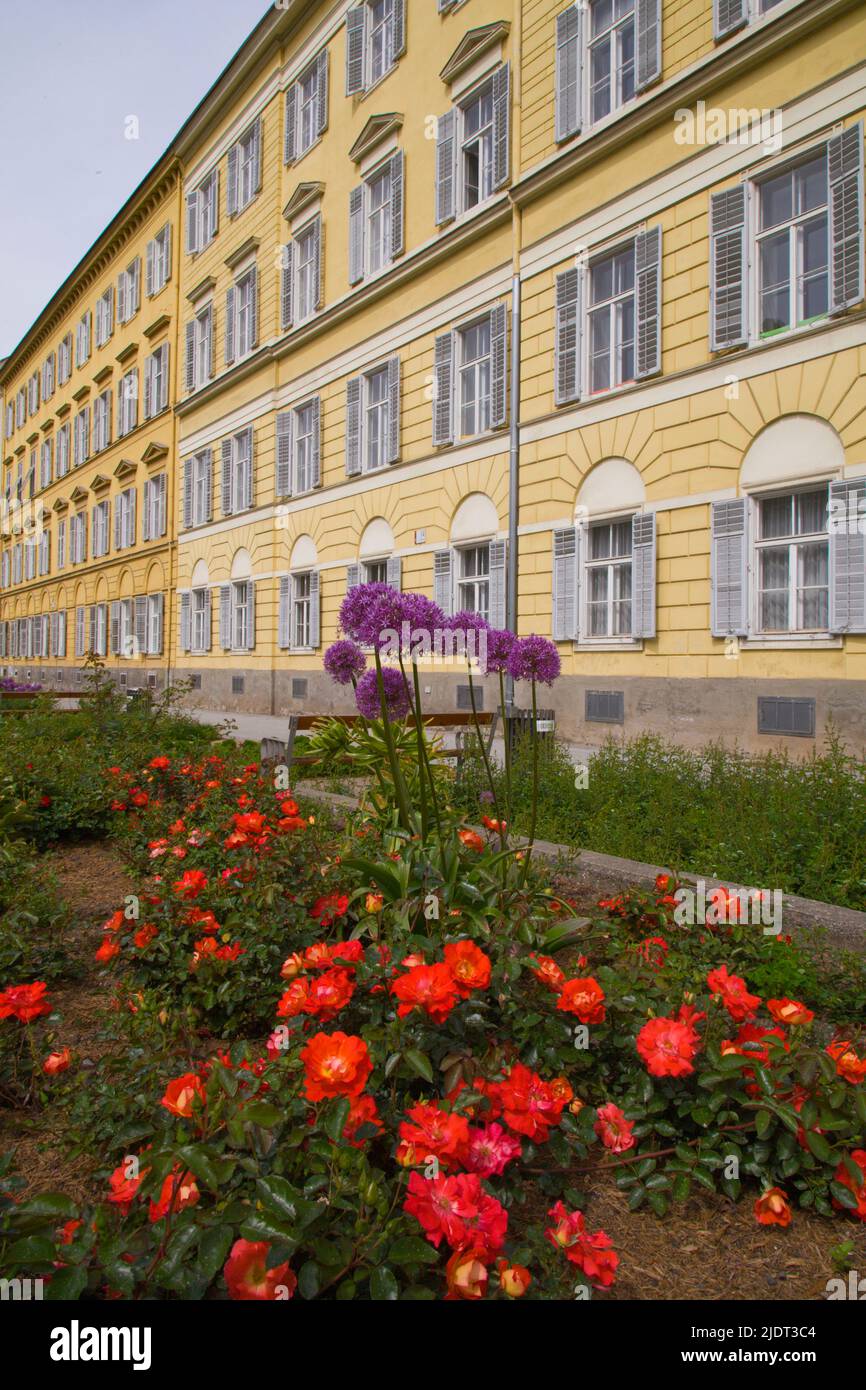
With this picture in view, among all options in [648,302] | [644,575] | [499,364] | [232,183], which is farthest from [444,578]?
[232,183]

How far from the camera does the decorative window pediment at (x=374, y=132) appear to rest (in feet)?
54.9

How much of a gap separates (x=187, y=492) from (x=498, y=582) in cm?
1528

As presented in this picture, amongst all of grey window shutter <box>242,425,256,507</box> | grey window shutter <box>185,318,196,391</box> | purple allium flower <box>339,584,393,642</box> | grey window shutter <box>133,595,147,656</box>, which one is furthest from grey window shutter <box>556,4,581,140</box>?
grey window shutter <box>133,595,147,656</box>

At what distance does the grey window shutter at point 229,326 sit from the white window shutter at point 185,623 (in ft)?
22.7

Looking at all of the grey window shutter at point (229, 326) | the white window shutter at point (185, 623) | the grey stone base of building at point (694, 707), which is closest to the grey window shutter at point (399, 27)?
the grey window shutter at point (229, 326)

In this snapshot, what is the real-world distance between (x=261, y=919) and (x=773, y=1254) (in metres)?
1.69

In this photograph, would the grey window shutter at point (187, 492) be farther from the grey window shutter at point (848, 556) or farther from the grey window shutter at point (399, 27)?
the grey window shutter at point (848, 556)

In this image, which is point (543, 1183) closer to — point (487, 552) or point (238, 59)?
point (487, 552)

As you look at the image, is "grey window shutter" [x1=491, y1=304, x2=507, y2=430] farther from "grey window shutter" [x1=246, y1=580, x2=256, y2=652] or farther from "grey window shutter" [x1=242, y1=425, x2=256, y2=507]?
"grey window shutter" [x1=246, y1=580, x2=256, y2=652]

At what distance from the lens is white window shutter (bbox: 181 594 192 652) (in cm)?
2580

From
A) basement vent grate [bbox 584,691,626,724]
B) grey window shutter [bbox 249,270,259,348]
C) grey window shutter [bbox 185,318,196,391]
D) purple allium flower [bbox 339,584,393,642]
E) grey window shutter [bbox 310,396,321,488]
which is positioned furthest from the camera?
grey window shutter [bbox 185,318,196,391]

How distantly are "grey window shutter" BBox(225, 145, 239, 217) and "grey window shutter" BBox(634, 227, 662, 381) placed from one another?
15657 millimetres

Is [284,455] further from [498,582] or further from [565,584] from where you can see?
[565,584]

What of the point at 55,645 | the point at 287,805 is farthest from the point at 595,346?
the point at 55,645
